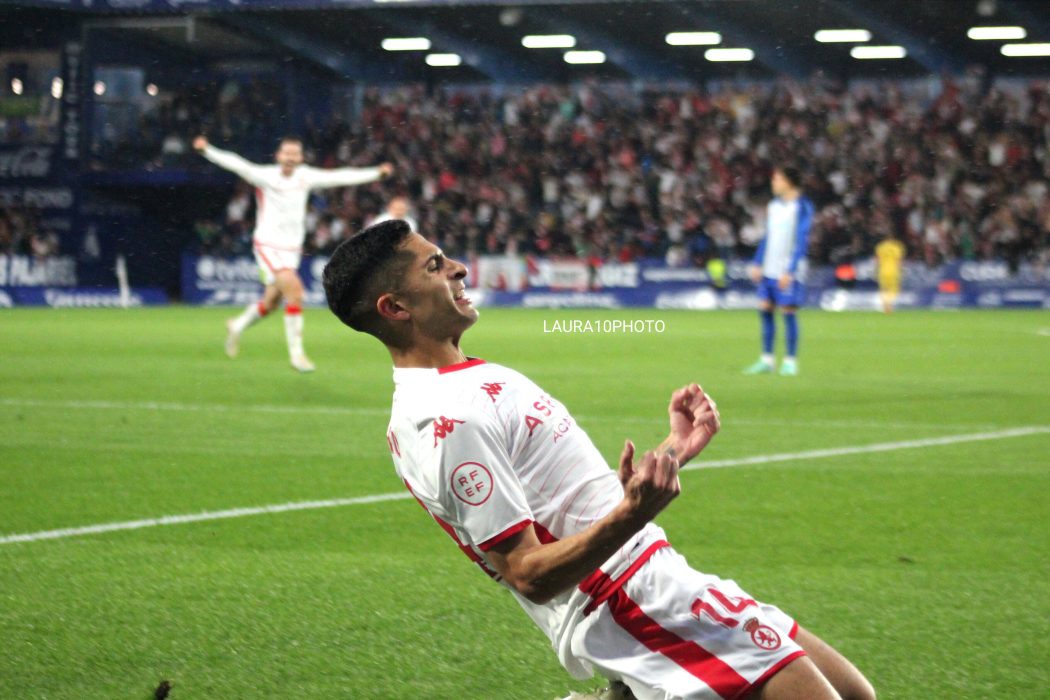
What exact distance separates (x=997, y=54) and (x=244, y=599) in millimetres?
37286

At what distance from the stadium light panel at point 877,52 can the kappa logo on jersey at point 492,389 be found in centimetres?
3609

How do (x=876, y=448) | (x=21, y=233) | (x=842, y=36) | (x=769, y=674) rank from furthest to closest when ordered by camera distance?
1. (x=21, y=233)
2. (x=842, y=36)
3. (x=876, y=448)
4. (x=769, y=674)

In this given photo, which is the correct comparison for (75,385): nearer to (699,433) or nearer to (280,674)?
(280,674)

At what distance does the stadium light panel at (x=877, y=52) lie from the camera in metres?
37.6

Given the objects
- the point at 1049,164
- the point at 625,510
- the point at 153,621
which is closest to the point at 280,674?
the point at 153,621

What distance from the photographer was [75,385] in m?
13.9

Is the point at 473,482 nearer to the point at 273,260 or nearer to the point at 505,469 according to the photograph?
the point at 505,469

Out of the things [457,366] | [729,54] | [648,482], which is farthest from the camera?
[729,54]

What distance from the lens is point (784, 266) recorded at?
16078mm

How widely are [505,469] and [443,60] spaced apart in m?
39.4

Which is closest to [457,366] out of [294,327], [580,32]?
[294,327]

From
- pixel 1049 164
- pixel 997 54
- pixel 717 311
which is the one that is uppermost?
pixel 997 54

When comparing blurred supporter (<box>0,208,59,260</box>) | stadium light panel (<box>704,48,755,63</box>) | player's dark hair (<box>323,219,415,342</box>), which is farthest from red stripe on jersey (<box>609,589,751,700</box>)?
blurred supporter (<box>0,208,59,260</box>)

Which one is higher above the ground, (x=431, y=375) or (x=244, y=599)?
(x=431, y=375)
